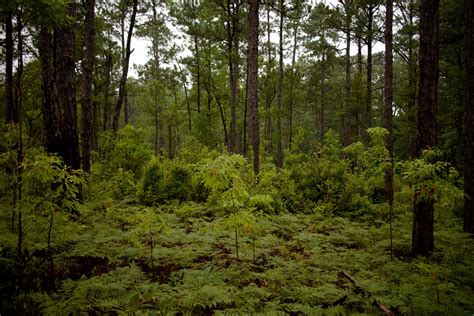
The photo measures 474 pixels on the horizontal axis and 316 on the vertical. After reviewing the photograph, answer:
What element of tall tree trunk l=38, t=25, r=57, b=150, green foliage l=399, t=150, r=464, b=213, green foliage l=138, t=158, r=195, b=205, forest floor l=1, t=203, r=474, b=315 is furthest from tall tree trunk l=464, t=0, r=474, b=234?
tall tree trunk l=38, t=25, r=57, b=150

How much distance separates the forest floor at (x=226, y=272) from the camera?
402 cm

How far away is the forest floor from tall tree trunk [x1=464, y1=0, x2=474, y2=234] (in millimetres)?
640

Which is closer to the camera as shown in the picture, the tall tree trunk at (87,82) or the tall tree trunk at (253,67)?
the tall tree trunk at (87,82)

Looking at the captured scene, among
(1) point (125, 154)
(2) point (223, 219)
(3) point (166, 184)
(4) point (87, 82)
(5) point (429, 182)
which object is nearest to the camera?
(5) point (429, 182)

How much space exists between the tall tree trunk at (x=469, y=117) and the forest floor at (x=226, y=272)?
2.10 feet

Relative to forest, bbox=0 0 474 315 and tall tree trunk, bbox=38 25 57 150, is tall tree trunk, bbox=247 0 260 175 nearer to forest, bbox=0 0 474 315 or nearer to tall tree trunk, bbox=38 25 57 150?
forest, bbox=0 0 474 315

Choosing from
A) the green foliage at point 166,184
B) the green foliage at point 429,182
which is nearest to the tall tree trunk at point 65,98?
the green foliage at point 166,184

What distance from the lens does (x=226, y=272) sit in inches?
200

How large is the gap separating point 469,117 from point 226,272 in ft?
23.5

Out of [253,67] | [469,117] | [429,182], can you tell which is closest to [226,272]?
[429,182]

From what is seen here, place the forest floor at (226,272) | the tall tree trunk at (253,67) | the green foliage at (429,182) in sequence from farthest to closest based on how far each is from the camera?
the tall tree trunk at (253,67) → the green foliage at (429,182) → the forest floor at (226,272)

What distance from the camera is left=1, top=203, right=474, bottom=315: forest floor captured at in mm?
4020

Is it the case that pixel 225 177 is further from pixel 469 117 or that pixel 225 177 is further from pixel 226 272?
pixel 469 117

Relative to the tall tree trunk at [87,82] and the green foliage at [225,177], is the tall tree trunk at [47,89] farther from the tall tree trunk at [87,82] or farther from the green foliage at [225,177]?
the green foliage at [225,177]
